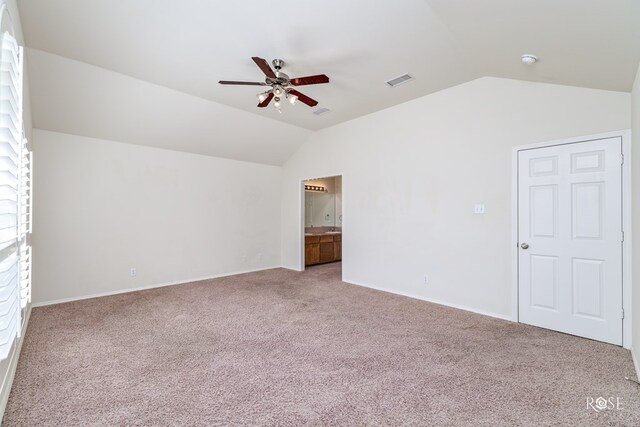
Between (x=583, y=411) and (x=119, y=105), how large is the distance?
5.92 metres

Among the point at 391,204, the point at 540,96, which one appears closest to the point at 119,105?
the point at 391,204

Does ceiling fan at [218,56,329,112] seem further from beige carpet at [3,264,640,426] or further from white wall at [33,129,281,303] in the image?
white wall at [33,129,281,303]

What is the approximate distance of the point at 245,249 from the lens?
6.70 metres

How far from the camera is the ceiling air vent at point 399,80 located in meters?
3.82

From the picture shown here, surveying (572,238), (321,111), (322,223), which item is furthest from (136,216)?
(572,238)

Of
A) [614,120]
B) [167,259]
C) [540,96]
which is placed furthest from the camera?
[167,259]

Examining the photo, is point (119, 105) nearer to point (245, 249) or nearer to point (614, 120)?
point (245, 249)

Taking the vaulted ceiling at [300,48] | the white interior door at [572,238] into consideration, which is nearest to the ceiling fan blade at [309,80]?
the vaulted ceiling at [300,48]

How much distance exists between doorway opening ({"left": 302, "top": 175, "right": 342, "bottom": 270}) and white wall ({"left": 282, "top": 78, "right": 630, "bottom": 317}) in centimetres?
187

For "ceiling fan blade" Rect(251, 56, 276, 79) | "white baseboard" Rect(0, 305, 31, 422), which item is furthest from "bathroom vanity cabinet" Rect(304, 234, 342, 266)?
"white baseboard" Rect(0, 305, 31, 422)

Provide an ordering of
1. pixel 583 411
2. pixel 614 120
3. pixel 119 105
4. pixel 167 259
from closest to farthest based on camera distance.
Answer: pixel 583 411 < pixel 614 120 < pixel 119 105 < pixel 167 259

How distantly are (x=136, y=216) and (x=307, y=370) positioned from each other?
14.1 ft

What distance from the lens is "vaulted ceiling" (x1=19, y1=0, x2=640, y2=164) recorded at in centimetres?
236

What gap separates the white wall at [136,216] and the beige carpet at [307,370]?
2.86 ft
